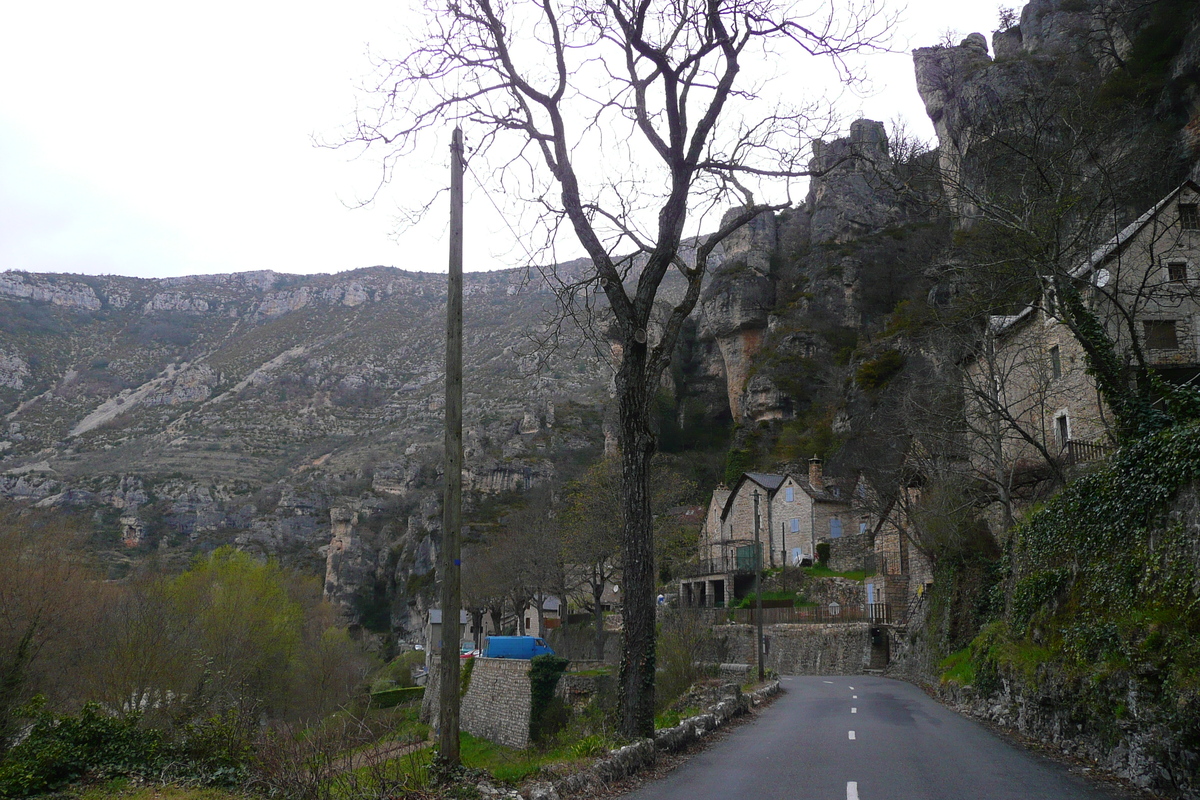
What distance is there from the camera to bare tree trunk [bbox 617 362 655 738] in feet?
36.2

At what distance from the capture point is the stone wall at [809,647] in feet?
130

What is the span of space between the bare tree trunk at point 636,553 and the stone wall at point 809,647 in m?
31.6

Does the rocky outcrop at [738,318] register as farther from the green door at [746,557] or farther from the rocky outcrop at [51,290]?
the rocky outcrop at [51,290]

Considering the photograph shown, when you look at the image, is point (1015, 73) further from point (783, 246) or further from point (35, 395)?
point (35, 395)


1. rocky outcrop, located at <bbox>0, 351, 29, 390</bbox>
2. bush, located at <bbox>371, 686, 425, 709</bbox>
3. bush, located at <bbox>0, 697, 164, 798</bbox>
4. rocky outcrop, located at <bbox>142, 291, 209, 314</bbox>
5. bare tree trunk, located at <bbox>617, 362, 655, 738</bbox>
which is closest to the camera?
bush, located at <bbox>0, 697, 164, 798</bbox>

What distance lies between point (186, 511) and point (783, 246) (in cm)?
6292

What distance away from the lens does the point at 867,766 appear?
10562 mm

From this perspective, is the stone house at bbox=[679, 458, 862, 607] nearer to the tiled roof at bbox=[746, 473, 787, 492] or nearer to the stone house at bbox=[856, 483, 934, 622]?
the tiled roof at bbox=[746, 473, 787, 492]

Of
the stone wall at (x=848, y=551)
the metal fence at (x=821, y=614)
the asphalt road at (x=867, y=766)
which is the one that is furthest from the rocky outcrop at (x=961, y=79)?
the asphalt road at (x=867, y=766)

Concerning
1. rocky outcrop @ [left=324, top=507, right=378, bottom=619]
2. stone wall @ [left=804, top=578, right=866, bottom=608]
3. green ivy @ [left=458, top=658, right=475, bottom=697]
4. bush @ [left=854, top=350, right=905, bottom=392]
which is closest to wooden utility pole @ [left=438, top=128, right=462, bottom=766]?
green ivy @ [left=458, top=658, right=475, bottom=697]

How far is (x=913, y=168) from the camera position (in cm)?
1395

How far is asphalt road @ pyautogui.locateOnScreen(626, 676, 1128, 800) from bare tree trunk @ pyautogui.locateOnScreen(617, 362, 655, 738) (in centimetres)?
105

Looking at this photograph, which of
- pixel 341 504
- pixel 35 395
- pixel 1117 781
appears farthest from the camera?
pixel 35 395

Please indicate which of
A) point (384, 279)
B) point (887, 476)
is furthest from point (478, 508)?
point (384, 279)
